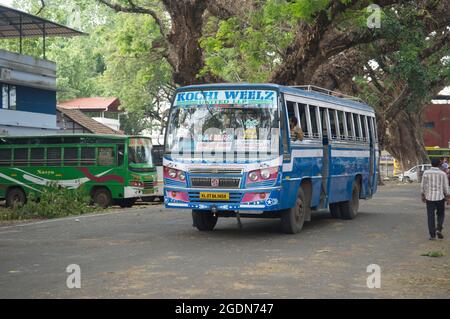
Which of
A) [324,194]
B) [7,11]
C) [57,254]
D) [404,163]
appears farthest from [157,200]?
[404,163]

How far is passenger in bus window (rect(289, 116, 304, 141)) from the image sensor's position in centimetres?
1463

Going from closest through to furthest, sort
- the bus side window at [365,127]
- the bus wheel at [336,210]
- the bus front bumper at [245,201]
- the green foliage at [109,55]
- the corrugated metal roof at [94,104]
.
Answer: the bus front bumper at [245,201], the bus wheel at [336,210], the bus side window at [365,127], the green foliage at [109,55], the corrugated metal roof at [94,104]

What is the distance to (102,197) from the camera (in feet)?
87.7

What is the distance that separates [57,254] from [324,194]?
7084 millimetres

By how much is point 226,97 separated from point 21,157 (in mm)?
16367

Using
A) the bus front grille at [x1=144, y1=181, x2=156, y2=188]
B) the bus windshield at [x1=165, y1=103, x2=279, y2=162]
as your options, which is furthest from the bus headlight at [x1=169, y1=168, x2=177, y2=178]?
the bus front grille at [x1=144, y1=181, x2=156, y2=188]

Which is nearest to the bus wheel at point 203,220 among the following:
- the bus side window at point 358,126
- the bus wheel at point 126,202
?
the bus side window at point 358,126

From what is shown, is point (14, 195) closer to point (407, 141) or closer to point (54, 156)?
point (54, 156)

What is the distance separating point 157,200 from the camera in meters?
31.0

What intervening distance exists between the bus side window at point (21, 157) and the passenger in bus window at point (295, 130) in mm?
16389

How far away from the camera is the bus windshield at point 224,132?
13.9m

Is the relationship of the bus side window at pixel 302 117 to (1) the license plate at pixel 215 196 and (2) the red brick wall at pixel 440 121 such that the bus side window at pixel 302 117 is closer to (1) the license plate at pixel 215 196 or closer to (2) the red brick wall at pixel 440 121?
(1) the license plate at pixel 215 196

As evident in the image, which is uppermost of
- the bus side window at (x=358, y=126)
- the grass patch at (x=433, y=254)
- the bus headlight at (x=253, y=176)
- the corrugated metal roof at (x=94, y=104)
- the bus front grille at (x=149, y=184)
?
the corrugated metal roof at (x=94, y=104)

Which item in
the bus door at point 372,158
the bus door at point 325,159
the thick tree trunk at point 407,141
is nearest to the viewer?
the bus door at point 325,159
